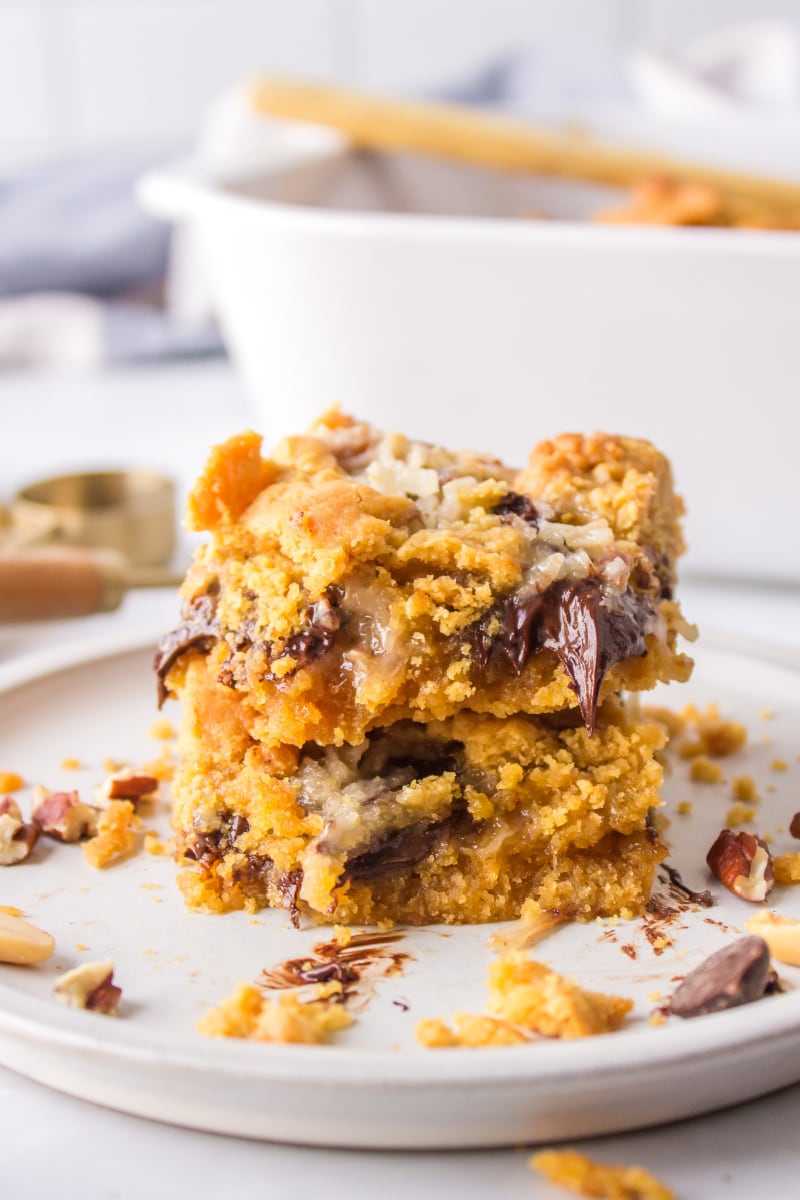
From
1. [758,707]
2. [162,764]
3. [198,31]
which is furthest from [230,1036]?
[198,31]

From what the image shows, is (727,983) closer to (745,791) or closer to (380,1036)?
(380,1036)

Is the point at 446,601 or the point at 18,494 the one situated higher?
the point at 446,601

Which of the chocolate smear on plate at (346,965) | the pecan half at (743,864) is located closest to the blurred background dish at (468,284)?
the pecan half at (743,864)

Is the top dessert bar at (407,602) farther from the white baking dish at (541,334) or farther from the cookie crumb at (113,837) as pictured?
the white baking dish at (541,334)

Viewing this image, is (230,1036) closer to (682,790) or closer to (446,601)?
(446,601)

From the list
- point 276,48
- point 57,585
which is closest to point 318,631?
point 57,585

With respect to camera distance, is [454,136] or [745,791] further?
[454,136]
